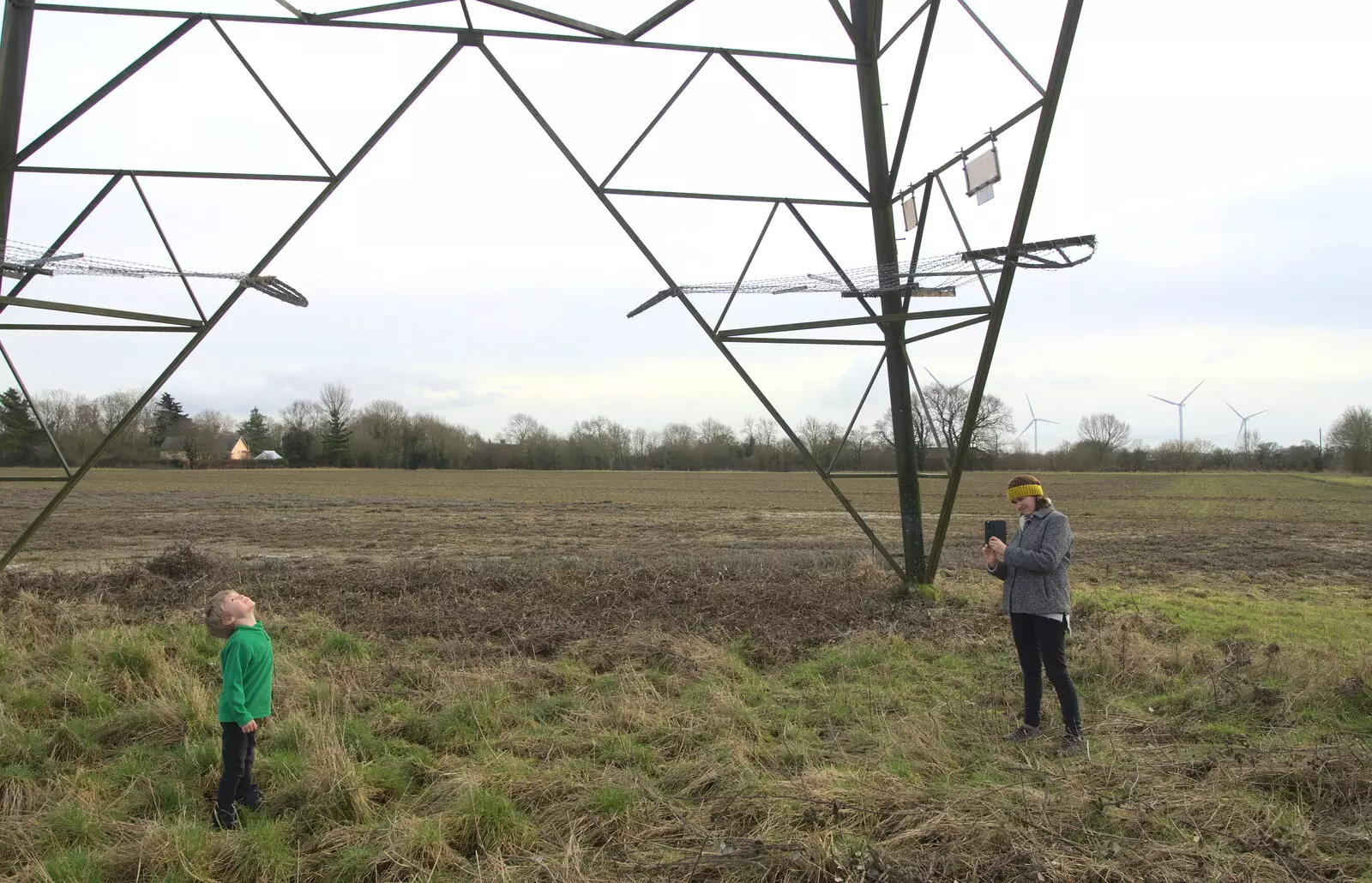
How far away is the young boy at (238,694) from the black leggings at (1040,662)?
4660 mm

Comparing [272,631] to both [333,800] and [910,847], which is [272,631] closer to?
[333,800]

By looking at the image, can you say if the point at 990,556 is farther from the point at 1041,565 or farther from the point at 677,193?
the point at 677,193

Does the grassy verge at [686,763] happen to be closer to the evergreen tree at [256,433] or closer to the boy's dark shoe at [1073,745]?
the boy's dark shoe at [1073,745]

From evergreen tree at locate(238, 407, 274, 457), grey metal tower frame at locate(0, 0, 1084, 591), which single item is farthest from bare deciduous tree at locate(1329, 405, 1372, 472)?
evergreen tree at locate(238, 407, 274, 457)

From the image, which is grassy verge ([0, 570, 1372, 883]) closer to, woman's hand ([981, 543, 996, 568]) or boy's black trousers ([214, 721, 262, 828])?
boy's black trousers ([214, 721, 262, 828])

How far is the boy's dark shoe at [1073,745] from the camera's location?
201 inches

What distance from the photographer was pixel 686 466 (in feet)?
346

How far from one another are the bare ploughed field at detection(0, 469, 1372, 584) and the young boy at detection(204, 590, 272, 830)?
37.5ft

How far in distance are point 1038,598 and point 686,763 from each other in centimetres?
250

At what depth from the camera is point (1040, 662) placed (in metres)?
5.51

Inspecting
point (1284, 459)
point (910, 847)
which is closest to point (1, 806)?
point (910, 847)

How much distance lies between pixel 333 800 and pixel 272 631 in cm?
463

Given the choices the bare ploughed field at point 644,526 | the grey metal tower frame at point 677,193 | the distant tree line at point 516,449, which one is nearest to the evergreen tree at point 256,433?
the distant tree line at point 516,449

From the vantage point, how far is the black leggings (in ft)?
17.2
